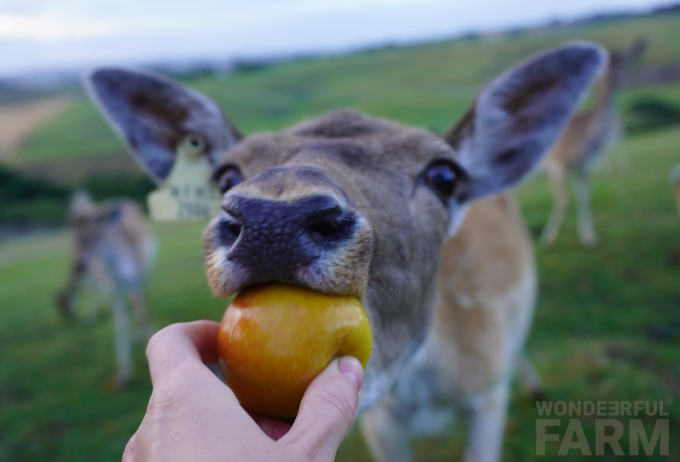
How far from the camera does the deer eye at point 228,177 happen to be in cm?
237

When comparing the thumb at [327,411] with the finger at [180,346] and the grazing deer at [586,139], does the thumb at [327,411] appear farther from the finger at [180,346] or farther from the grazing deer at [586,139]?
the grazing deer at [586,139]

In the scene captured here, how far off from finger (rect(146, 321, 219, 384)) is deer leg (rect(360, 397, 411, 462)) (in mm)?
1857

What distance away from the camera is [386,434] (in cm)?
341

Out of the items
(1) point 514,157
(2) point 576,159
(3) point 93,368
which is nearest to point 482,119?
(1) point 514,157

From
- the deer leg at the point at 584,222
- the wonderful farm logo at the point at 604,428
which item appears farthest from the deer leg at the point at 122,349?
the deer leg at the point at 584,222

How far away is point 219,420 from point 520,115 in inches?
99.9

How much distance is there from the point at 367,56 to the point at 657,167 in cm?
3031

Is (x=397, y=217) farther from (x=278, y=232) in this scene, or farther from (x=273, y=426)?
(x=273, y=426)

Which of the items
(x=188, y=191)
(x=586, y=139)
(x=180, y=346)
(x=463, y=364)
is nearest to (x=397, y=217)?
(x=180, y=346)

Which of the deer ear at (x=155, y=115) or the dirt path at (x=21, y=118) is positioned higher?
the deer ear at (x=155, y=115)

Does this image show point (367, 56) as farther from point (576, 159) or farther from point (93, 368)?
point (93, 368)

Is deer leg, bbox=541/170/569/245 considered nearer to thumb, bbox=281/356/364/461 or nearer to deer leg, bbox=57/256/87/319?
deer leg, bbox=57/256/87/319

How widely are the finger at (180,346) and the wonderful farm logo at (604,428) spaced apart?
157 inches

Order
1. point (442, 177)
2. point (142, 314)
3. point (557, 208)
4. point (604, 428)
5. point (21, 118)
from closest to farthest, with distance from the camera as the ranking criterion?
1. point (442, 177)
2. point (604, 428)
3. point (142, 314)
4. point (557, 208)
5. point (21, 118)
